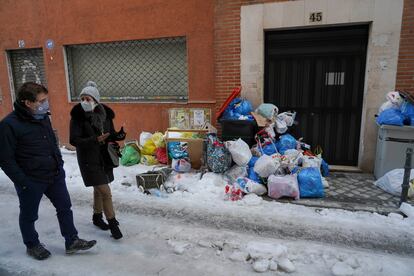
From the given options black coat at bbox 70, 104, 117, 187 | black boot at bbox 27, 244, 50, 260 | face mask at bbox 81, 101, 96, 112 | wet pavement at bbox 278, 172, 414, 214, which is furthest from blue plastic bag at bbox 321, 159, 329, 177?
black boot at bbox 27, 244, 50, 260

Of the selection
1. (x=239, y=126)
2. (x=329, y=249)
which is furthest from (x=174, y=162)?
(x=329, y=249)

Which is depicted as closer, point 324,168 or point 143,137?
point 324,168

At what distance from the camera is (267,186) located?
5.13 m

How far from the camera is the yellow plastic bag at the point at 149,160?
6930mm

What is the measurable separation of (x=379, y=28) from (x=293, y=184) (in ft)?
10.7

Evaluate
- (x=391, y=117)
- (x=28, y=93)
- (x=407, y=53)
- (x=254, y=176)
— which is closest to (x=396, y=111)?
(x=391, y=117)

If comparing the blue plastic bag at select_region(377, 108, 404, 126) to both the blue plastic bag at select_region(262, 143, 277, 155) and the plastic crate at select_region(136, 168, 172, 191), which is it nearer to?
the blue plastic bag at select_region(262, 143, 277, 155)

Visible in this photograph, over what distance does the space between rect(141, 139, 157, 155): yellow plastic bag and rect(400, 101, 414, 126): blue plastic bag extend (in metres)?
4.91

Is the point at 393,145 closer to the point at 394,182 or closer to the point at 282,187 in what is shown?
the point at 394,182

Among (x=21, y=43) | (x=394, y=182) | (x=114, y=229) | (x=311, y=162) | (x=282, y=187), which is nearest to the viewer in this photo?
(x=114, y=229)

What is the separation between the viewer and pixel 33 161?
3135mm

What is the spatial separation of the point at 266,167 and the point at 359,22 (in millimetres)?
3202

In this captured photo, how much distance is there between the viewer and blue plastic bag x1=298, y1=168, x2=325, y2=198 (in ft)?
16.2

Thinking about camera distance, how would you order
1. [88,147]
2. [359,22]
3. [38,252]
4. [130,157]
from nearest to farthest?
[38,252], [88,147], [359,22], [130,157]
